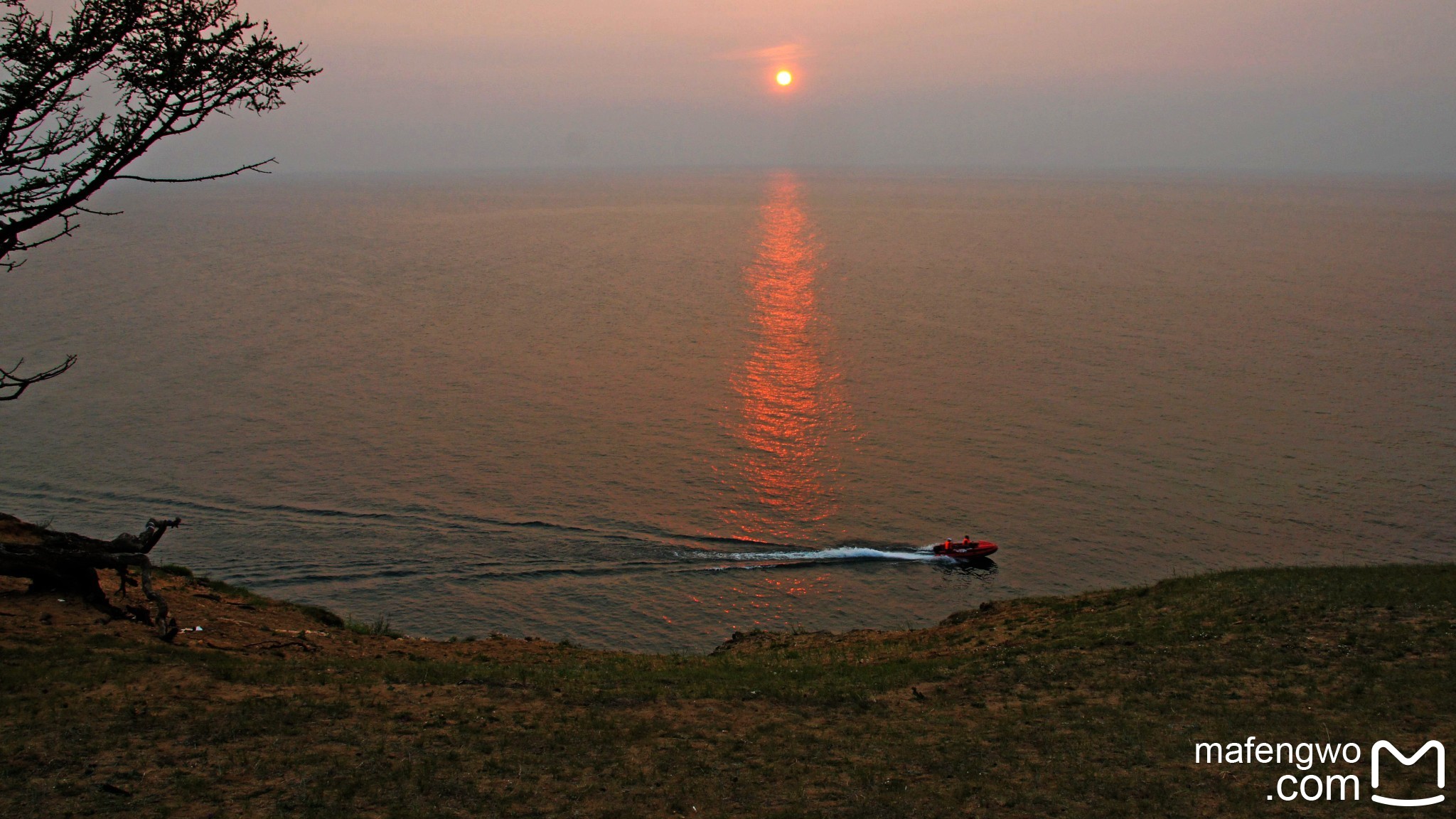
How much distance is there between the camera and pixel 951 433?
64.9 m

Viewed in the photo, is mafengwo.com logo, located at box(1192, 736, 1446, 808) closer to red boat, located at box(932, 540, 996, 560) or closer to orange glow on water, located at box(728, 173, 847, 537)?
red boat, located at box(932, 540, 996, 560)

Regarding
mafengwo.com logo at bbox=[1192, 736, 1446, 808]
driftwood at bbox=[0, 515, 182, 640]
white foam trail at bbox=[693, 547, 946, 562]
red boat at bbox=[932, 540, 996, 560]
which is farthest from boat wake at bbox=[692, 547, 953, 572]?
mafengwo.com logo at bbox=[1192, 736, 1446, 808]

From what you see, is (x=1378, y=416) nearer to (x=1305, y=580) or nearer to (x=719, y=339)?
(x=1305, y=580)

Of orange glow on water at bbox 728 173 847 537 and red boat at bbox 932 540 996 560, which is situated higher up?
orange glow on water at bbox 728 173 847 537

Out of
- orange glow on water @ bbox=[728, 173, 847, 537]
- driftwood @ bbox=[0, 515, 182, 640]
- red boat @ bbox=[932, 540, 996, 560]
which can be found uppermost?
driftwood @ bbox=[0, 515, 182, 640]

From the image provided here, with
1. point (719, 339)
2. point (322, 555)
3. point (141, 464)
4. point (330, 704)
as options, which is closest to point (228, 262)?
point (719, 339)

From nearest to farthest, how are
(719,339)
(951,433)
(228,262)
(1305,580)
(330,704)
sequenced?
(330,704), (1305,580), (951,433), (719,339), (228,262)

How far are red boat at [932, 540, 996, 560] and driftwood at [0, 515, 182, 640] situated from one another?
3406 centimetres

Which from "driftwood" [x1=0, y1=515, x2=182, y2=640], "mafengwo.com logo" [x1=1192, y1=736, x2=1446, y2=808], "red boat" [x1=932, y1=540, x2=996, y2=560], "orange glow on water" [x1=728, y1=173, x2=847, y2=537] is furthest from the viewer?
"orange glow on water" [x1=728, y1=173, x2=847, y2=537]

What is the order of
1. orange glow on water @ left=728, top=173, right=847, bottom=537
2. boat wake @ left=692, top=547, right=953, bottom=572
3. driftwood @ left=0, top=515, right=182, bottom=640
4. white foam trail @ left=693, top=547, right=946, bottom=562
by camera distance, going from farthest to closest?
orange glow on water @ left=728, top=173, right=847, bottom=537 → white foam trail @ left=693, top=547, right=946, bottom=562 → boat wake @ left=692, top=547, right=953, bottom=572 → driftwood @ left=0, top=515, right=182, bottom=640

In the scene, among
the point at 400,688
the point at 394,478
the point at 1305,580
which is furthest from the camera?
the point at 394,478

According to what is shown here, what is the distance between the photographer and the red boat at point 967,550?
152 feet

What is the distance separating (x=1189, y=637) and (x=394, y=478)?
44947 mm

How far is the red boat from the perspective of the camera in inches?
1820
